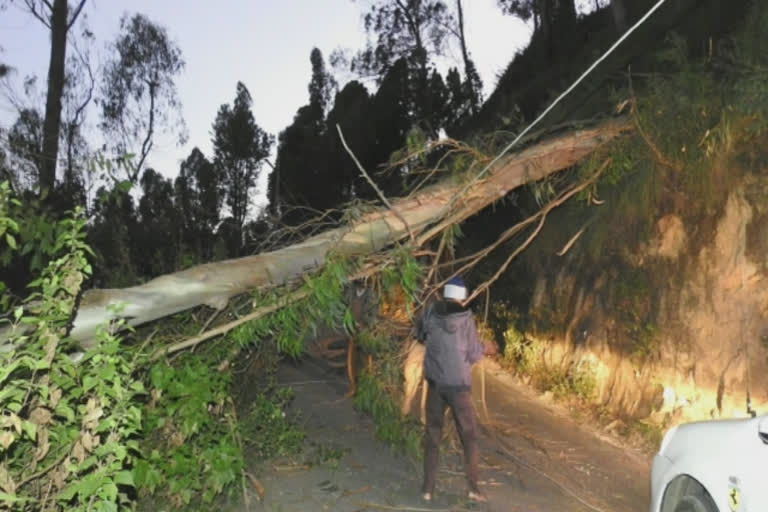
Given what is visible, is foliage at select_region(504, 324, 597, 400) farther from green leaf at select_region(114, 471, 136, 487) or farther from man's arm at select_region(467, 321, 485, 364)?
green leaf at select_region(114, 471, 136, 487)

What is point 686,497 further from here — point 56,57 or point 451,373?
point 56,57

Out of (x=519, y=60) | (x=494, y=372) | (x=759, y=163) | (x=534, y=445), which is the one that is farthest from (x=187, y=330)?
(x=519, y=60)

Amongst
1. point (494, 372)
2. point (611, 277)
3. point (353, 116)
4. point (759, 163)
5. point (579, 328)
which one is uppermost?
point (353, 116)

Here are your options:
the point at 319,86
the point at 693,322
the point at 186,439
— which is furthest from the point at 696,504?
the point at 319,86

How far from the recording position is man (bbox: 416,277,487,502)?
18.0 ft

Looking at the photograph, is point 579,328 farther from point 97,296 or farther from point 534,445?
point 97,296

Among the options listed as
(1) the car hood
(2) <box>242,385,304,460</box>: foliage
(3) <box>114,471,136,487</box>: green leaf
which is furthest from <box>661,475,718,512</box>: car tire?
(2) <box>242,385,304,460</box>: foliage

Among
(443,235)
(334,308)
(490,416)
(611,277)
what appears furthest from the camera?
(611,277)

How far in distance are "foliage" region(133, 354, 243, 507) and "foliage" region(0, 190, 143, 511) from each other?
136 cm

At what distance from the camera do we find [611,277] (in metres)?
9.20

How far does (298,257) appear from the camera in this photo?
564cm

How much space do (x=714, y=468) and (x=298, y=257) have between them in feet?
11.0

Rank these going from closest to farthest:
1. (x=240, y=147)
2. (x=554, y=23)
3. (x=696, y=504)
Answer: (x=696, y=504) < (x=554, y=23) < (x=240, y=147)

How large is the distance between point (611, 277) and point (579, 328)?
3.30ft
